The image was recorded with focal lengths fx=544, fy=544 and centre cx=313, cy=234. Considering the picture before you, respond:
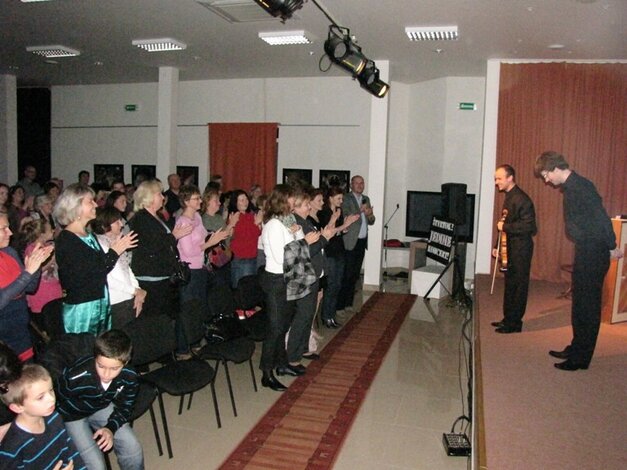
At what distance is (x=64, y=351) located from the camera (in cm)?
313

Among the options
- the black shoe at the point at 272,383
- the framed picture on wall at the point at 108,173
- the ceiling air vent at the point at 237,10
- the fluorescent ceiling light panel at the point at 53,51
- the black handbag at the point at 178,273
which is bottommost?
the black shoe at the point at 272,383

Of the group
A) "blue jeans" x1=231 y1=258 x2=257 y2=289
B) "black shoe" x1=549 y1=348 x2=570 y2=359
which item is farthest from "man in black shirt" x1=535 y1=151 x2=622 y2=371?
"blue jeans" x1=231 y1=258 x2=257 y2=289

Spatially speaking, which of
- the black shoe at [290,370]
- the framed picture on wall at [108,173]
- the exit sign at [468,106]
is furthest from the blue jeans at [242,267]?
the framed picture on wall at [108,173]

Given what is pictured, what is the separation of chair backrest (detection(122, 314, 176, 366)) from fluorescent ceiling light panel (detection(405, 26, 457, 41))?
187 inches

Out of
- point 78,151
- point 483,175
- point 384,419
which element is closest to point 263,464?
point 384,419

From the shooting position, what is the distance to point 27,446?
2246 millimetres

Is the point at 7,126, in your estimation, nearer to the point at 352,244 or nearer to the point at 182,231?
the point at 352,244

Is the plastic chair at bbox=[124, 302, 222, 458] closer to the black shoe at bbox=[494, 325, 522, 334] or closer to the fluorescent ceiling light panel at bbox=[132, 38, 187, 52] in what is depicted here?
the black shoe at bbox=[494, 325, 522, 334]

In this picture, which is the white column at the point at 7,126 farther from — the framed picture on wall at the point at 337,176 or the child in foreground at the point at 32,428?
the child in foreground at the point at 32,428

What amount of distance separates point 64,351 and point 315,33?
17.5ft

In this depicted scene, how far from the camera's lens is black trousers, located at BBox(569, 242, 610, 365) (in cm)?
398

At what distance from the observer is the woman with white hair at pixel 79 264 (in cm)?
339

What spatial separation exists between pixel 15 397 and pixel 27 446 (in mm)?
213

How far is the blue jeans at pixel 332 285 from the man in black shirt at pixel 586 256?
279cm
